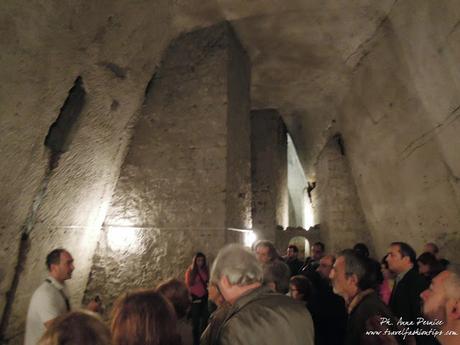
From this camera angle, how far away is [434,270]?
319cm

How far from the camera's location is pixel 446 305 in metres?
1.43

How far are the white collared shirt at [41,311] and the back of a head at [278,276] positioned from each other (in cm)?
155

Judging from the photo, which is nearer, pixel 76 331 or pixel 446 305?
pixel 76 331

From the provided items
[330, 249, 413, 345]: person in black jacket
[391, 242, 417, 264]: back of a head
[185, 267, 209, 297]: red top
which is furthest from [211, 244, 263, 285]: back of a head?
[185, 267, 209, 297]: red top

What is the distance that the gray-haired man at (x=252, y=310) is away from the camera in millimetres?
1396

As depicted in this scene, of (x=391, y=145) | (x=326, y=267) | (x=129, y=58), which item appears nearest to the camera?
(x=326, y=267)

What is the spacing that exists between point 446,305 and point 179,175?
12.3 ft

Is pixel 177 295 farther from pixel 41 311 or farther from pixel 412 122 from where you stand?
pixel 412 122

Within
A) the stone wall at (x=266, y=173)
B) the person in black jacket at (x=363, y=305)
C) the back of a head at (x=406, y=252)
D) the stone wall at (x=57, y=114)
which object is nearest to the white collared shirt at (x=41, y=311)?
the stone wall at (x=57, y=114)

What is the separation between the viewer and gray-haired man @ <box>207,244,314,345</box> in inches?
55.0

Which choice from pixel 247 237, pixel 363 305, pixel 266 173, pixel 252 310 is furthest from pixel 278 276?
pixel 266 173

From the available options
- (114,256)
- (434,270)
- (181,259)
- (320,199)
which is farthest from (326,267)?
(320,199)

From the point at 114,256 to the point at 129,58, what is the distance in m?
2.57

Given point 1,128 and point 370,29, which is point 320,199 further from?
point 1,128
